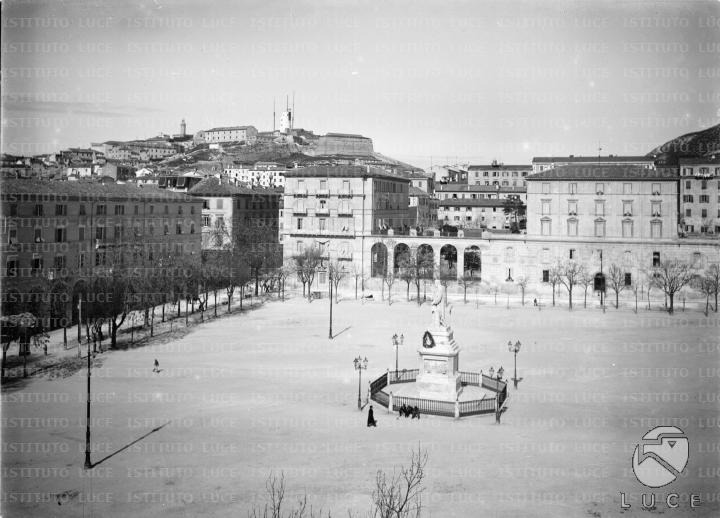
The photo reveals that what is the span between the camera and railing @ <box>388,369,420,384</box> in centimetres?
3020

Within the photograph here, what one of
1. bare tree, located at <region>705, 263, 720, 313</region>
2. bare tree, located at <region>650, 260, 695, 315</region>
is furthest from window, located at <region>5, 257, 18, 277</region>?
bare tree, located at <region>705, 263, 720, 313</region>

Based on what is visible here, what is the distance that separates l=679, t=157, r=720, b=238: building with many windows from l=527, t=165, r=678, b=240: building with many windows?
77.7 ft

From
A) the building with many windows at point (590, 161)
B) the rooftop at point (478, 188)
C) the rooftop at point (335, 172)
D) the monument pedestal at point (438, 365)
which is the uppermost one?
the building with many windows at point (590, 161)

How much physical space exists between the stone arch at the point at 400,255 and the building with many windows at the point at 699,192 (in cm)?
3575

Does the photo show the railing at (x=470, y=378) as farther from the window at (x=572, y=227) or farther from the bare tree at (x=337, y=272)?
the window at (x=572, y=227)

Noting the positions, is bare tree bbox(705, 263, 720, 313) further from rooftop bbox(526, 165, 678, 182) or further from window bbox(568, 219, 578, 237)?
window bbox(568, 219, 578, 237)

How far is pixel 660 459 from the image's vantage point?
757 inches

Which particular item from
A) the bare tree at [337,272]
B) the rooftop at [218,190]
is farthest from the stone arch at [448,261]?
the rooftop at [218,190]

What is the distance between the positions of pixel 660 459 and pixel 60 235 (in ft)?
133

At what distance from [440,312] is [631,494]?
10.7 metres

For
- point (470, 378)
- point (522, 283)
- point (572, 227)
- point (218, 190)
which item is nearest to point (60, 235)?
point (470, 378)

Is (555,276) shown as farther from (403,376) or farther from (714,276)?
(403,376)

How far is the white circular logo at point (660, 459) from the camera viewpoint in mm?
18844

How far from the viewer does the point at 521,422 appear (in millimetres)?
24375
